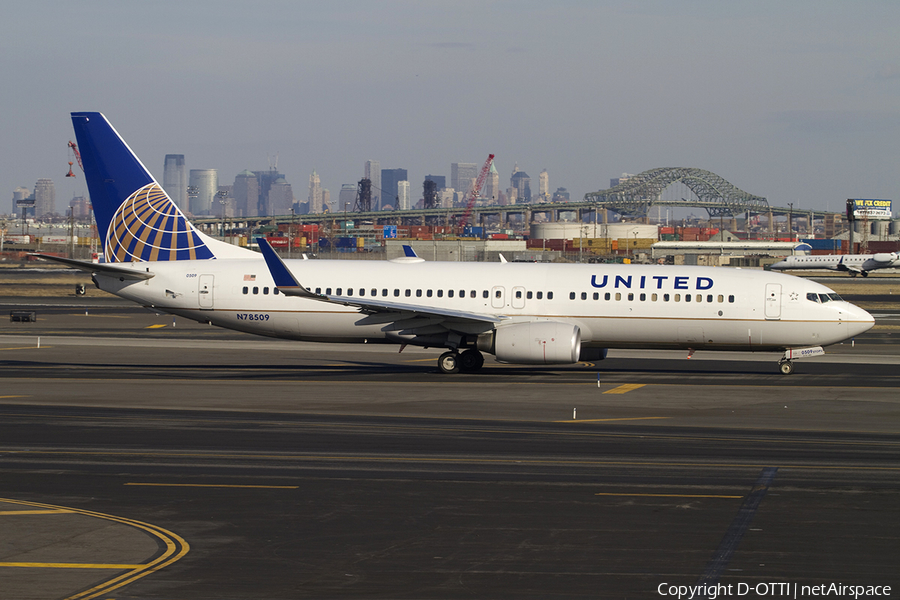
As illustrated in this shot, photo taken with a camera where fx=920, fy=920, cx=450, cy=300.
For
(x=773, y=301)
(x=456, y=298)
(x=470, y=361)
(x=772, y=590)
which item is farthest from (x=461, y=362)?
(x=772, y=590)

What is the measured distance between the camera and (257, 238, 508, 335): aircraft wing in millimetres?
33188

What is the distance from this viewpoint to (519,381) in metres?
33.7

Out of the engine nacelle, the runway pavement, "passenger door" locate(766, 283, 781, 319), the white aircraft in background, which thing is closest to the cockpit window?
"passenger door" locate(766, 283, 781, 319)

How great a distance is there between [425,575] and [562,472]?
6.82m

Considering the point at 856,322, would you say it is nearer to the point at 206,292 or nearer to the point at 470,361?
the point at 470,361

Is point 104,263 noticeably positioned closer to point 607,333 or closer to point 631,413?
point 607,333

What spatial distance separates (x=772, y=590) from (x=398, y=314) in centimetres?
2393

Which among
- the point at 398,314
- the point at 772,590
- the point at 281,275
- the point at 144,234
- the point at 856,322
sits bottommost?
the point at 772,590

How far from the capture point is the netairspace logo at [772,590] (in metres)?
11.6

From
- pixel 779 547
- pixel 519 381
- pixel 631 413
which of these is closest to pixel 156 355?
pixel 519 381

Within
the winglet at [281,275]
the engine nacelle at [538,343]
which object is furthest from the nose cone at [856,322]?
the winglet at [281,275]

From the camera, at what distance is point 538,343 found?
33156mm

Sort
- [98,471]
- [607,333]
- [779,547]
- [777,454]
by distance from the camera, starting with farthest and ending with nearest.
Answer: [607,333] → [777,454] → [98,471] → [779,547]

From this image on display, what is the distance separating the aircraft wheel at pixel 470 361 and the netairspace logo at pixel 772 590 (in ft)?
78.3
